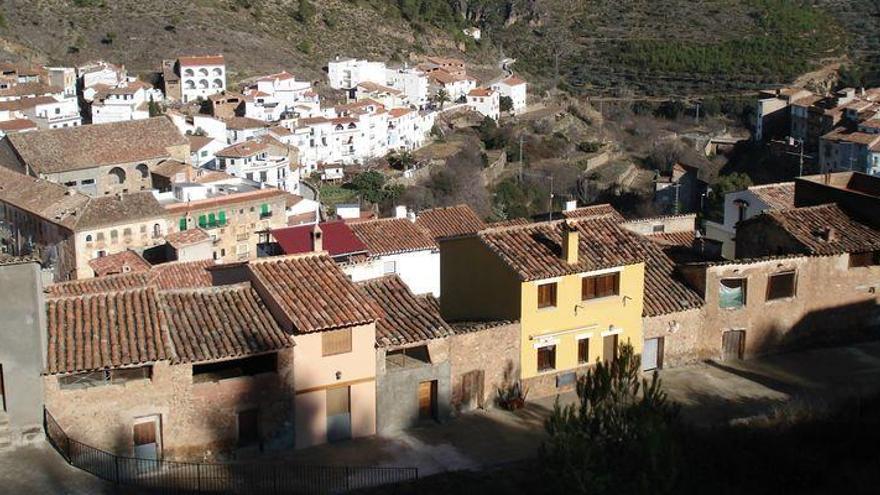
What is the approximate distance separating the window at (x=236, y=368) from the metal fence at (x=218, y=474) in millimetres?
1231

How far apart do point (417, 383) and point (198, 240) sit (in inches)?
920

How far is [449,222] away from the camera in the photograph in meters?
29.2

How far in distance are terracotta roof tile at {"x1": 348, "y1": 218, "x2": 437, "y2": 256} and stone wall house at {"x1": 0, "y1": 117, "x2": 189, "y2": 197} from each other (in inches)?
1122

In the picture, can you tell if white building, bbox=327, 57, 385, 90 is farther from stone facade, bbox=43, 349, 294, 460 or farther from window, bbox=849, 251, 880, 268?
stone facade, bbox=43, 349, 294, 460

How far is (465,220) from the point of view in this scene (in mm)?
29469

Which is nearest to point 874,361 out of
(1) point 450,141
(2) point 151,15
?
(1) point 450,141

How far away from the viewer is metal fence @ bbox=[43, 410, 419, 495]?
1452 cm

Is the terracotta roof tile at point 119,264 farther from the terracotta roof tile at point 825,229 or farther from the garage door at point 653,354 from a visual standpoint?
the terracotta roof tile at point 825,229

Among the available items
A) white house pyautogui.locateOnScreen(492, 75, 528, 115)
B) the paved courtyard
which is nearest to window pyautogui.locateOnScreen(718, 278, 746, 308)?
the paved courtyard

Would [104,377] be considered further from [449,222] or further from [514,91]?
[514,91]

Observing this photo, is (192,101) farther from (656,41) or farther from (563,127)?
(656,41)

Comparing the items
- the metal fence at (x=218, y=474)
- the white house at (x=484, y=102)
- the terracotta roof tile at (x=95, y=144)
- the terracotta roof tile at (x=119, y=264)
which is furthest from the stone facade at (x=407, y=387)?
the white house at (x=484, y=102)

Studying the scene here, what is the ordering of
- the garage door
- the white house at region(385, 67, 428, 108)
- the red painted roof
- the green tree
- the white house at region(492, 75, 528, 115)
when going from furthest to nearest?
the white house at region(492, 75, 528, 115) < the white house at region(385, 67, 428, 108) < the red painted roof < the garage door < the green tree

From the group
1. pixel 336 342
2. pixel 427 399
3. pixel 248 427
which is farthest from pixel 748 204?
pixel 248 427
